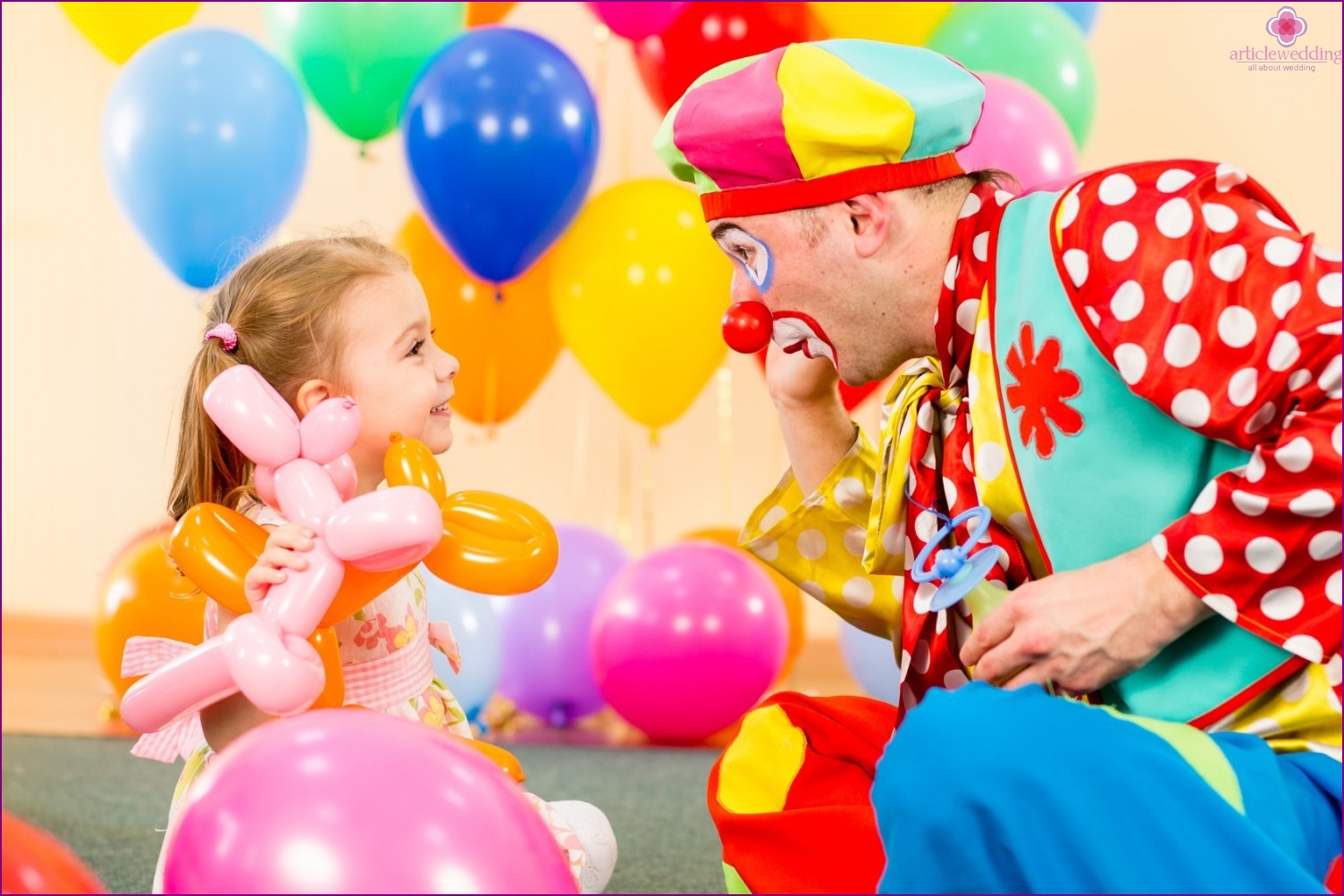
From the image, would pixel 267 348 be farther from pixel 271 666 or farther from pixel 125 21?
pixel 125 21

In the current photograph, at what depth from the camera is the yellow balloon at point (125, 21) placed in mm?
3113

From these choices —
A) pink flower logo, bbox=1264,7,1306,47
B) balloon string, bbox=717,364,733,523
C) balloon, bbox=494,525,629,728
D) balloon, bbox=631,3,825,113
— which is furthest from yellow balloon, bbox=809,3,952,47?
balloon string, bbox=717,364,733,523

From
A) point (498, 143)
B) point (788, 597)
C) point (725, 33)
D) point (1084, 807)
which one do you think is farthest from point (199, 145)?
point (1084, 807)

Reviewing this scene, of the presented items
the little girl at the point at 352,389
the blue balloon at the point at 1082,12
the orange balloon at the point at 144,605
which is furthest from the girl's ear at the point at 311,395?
the blue balloon at the point at 1082,12

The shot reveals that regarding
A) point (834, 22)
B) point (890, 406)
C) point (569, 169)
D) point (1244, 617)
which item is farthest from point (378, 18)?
point (1244, 617)

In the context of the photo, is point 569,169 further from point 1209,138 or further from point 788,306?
point 1209,138

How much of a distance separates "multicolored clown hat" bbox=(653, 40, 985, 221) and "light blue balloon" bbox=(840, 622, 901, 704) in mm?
1648

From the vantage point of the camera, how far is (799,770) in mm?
1409

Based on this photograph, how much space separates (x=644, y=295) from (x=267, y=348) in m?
1.47

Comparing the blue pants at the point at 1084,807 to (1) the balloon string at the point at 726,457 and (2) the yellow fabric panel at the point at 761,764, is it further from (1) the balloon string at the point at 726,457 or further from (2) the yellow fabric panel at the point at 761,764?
(1) the balloon string at the point at 726,457

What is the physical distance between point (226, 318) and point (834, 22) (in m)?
1.85

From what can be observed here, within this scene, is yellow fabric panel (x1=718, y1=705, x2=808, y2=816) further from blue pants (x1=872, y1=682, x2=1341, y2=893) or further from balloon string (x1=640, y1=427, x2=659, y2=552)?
balloon string (x1=640, y1=427, x2=659, y2=552)

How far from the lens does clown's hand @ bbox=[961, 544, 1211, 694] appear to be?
1.14 m

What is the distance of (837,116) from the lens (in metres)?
1.29
